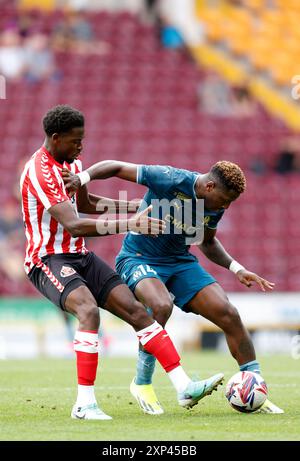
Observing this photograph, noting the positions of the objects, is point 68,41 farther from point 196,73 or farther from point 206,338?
point 206,338

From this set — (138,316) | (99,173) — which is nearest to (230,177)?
(99,173)

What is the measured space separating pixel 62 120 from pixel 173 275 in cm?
168

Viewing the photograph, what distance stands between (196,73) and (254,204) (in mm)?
4366

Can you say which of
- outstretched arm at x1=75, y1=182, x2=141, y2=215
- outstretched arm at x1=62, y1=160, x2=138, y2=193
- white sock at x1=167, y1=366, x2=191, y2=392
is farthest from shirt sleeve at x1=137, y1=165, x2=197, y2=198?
white sock at x1=167, y1=366, x2=191, y2=392

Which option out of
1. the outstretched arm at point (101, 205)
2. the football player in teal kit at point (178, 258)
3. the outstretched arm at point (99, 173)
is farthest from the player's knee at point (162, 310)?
the outstretched arm at point (99, 173)

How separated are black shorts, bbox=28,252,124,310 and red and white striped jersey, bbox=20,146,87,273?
72mm

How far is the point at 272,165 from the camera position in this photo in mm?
22625

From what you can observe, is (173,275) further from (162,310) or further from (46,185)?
(46,185)

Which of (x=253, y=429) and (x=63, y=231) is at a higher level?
(x=63, y=231)

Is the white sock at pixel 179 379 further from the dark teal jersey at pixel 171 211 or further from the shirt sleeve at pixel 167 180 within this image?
the shirt sleeve at pixel 167 180

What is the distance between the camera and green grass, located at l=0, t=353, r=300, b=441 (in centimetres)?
658

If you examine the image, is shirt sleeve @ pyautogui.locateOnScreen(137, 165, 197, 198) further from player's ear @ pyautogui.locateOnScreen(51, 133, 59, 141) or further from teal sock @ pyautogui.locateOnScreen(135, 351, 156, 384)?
teal sock @ pyautogui.locateOnScreen(135, 351, 156, 384)

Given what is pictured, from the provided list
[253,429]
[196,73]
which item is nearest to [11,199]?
[196,73]

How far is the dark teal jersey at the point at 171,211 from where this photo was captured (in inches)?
328
